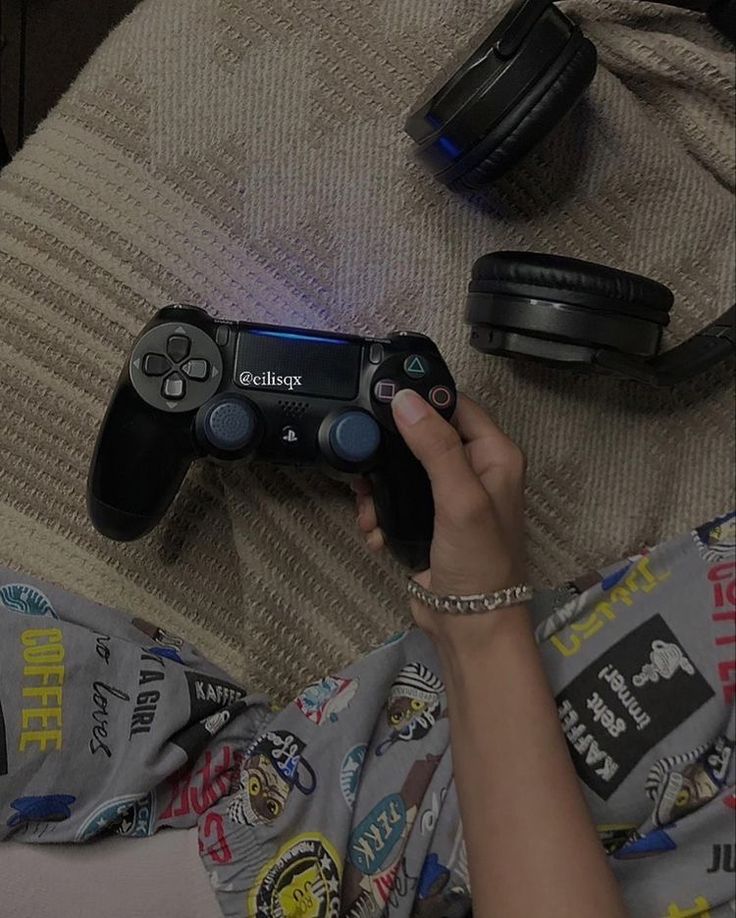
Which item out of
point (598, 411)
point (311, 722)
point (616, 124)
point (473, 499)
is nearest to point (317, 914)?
point (311, 722)

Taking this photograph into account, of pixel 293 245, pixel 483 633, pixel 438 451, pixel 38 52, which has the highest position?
pixel 38 52

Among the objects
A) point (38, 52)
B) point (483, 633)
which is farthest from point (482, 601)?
point (38, 52)

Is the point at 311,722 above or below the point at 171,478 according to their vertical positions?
below

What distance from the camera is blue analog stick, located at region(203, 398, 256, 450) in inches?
22.9

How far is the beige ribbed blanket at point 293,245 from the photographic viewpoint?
67cm

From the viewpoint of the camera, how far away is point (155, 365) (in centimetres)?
59

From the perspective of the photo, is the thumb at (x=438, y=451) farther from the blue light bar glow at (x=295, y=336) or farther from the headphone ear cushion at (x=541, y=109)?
the headphone ear cushion at (x=541, y=109)

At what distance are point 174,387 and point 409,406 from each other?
0.47ft

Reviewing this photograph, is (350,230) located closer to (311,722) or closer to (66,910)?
(311,722)

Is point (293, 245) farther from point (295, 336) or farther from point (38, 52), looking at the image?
point (38, 52)

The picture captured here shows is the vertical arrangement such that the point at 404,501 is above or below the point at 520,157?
below

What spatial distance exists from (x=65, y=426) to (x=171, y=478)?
11cm

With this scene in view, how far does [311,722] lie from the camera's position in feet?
2.05

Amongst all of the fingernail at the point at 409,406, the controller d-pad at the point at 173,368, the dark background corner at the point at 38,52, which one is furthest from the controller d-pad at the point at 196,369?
the dark background corner at the point at 38,52
